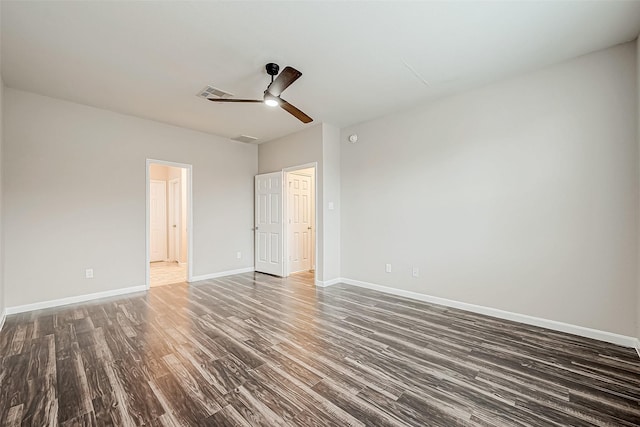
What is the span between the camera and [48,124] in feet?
12.1

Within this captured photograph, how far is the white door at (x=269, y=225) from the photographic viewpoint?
216 inches

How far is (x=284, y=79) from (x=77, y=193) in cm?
349

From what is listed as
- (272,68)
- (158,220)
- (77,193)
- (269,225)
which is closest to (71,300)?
(77,193)

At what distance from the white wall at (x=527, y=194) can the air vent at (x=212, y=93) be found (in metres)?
2.38

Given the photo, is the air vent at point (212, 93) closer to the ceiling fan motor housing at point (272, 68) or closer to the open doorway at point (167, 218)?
the ceiling fan motor housing at point (272, 68)

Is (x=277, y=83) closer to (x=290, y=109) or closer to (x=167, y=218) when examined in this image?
(x=290, y=109)

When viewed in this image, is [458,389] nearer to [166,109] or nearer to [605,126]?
[605,126]

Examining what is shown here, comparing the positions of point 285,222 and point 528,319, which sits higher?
point 285,222

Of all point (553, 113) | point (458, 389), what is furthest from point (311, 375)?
point (553, 113)

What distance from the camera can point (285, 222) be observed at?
5.41m

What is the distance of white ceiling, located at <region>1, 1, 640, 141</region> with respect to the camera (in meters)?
2.14

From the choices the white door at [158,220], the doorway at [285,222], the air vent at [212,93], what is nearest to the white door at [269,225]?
→ the doorway at [285,222]

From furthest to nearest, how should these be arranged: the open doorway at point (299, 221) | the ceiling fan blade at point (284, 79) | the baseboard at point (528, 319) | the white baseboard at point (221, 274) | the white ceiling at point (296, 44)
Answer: the open doorway at point (299, 221), the white baseboard at point (221, 274), the baseboard at point (528, 319), the ceiling fan blade at point (284, 79), the white ceiling at point (296, 44)

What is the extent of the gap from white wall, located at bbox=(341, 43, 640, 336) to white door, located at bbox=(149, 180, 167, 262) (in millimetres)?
6124
